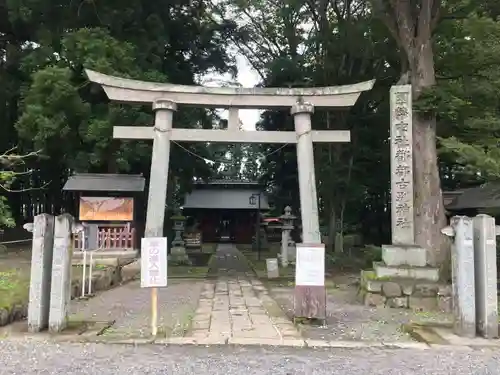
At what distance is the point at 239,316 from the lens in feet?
27.4

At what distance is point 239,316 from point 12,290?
3701 millimetres

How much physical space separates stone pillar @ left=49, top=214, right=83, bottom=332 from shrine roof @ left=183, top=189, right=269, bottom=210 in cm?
2698

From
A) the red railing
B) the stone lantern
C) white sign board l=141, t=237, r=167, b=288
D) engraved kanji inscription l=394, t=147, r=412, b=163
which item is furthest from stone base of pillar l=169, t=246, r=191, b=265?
white sign board l=141, t=237, r=167, b=288

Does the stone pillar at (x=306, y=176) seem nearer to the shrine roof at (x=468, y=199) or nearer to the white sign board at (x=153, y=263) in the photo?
the white sign board at (x=153, y=263)

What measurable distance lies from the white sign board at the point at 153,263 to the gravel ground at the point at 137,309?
0.74 meters

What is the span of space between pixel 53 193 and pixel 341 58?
51.5ft

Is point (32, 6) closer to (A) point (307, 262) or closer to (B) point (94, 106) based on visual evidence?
(B) point (94, 106)

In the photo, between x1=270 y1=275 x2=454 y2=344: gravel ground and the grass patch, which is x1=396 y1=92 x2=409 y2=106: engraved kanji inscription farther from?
the grass patch

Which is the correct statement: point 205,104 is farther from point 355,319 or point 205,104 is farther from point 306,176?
point 355,319

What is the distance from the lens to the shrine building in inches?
1405

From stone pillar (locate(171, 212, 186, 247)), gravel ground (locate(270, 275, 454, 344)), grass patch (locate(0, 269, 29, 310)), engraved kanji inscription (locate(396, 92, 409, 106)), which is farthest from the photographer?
stone pillar (locate(171, 212, 186, 247))

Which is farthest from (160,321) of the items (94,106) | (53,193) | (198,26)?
(53,193)

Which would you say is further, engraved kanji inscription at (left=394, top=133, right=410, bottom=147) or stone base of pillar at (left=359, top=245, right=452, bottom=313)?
engraved kanji inscription at (left=394, top=133, right=410, bottom=147)

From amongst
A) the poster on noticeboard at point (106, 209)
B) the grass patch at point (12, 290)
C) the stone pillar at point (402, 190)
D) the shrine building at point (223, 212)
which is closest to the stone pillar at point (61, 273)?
the grass patch at point (12, 290)
